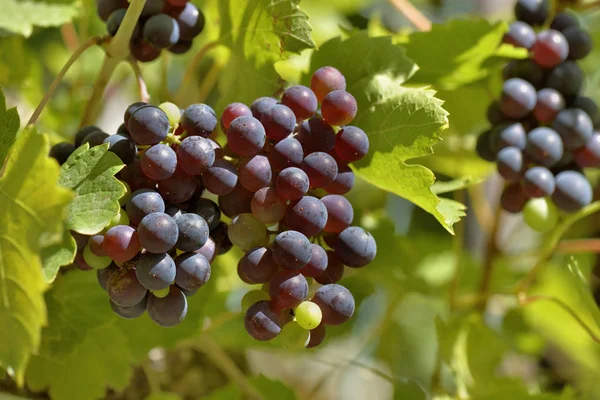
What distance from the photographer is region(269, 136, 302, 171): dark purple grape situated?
48 cm

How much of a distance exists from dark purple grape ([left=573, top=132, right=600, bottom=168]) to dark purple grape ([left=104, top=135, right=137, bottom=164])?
1.50 feet

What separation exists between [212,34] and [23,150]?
1.48ft

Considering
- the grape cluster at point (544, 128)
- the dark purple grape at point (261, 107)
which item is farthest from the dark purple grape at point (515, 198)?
the dark purple grape at point (261, 107)

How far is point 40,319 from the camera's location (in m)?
0.39

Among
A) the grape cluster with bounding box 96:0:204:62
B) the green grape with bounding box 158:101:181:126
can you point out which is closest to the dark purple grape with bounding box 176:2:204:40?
the grape cluster with bounding box 96:0:204:62

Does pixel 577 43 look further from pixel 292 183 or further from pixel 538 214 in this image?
pixel 292 183

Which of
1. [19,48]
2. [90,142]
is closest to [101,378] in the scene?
[90,142]

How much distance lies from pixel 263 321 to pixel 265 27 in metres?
0.25

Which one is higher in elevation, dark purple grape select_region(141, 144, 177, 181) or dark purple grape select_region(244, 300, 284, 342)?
dark purple grape select_region(141, 144, 177, 181)

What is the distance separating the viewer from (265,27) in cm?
55

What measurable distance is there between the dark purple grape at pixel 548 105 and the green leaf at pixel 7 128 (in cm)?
49

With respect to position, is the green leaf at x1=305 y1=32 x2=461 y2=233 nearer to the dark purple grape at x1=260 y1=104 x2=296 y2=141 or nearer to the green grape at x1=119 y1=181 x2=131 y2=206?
the dark purple grape at x1=260 y1=104 x2=296 y2=141

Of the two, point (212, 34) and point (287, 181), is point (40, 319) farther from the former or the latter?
point (212, 34)

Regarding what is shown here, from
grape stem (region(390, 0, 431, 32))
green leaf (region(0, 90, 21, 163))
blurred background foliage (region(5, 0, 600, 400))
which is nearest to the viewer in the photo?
green leaf (region(0, 90, 21, 163))
